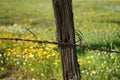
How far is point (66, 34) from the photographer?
5.67 m

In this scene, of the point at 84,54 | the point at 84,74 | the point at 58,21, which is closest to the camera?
the point at 58,21

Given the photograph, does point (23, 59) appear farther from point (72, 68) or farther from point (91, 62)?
point (72, 68)

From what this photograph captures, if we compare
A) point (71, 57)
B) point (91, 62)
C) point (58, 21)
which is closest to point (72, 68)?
point (71, 57)

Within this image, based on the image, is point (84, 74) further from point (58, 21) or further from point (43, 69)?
point (58, 21)

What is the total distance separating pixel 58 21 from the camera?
5637 millimetres

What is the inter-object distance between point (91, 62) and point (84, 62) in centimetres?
25

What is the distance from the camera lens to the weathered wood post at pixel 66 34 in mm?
5578

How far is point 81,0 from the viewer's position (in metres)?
30.3

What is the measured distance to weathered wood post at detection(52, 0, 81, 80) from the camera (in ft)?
18.3

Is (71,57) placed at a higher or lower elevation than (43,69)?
higher

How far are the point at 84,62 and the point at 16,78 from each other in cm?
142

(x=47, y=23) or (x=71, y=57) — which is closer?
(x=71, y=57)

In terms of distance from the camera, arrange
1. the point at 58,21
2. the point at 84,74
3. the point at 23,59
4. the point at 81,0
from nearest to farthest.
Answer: the point at 58,21
the point at 84,74
the point at 23,59
the point at 81,0

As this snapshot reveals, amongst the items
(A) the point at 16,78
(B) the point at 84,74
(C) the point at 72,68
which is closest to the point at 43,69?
(A) the point at 16,78
